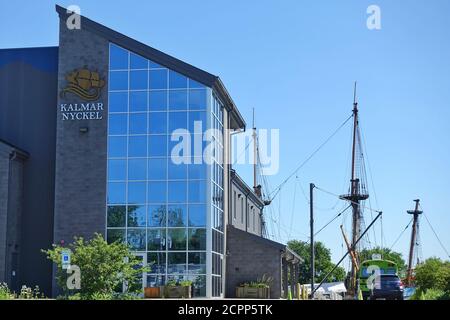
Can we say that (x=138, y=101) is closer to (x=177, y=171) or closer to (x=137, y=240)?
(x=177, y=171)

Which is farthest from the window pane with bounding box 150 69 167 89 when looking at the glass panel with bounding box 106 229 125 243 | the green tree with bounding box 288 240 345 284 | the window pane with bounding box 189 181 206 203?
the green tree with bounding box 288 240 345 284

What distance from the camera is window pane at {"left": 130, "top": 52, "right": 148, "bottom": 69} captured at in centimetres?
3275

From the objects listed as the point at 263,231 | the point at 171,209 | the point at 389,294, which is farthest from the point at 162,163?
the point at 263,231

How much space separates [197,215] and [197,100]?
5508 mm

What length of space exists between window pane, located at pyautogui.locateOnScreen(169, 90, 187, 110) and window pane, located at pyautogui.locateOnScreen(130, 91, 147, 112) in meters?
1.30

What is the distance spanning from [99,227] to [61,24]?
1059 cm

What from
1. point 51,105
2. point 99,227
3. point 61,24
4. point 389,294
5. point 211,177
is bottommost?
point 389,294

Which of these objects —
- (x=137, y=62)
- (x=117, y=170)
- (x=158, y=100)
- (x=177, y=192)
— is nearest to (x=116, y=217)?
(x=117, y=170)

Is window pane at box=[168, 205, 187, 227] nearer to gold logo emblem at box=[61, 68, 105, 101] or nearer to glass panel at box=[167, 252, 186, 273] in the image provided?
glass panel at box=[167, 252, 186, 273]

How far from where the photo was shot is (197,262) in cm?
3155

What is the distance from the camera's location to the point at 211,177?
3216 centimetres

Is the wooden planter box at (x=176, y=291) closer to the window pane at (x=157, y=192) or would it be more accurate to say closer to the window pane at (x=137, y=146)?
the window pane at (x=157, y=192)

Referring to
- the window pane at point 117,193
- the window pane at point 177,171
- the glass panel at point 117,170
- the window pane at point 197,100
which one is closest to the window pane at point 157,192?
the window pane at point 177,171
